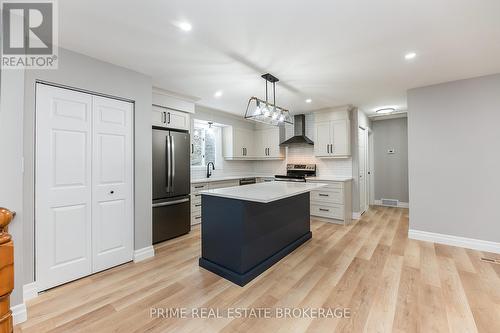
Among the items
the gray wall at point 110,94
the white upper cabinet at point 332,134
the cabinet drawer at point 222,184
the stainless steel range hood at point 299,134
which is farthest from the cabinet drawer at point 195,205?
the white upper cabinet at point 332,134

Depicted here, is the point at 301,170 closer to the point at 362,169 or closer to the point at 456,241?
the point at 362,169

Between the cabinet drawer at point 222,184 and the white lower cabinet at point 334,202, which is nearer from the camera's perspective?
the white lower cabinet at point 334,202

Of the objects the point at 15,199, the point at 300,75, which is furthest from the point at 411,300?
the point at 15,199

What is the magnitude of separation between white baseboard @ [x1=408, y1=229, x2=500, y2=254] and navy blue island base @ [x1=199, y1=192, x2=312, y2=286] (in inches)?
94.2

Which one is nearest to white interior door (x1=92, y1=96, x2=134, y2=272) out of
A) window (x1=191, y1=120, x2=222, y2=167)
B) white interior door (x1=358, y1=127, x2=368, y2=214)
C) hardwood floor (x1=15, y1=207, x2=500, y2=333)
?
hardwood floor (x1=15, y1=207, x2=500, y2=333)

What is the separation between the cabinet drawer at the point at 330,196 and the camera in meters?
4.63

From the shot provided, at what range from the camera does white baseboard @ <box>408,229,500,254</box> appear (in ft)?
10.6

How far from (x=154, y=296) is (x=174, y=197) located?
5.93 ft

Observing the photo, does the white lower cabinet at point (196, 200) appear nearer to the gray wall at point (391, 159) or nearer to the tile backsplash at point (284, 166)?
the tile backsplash at point (284, 166)

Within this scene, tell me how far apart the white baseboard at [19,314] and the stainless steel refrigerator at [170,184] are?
5.58 feet

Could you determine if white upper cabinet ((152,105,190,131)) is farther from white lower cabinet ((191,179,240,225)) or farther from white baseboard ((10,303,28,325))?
white baseboard ((10,303,28,325))

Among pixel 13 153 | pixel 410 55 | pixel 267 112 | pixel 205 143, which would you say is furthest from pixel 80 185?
pixel 410 55

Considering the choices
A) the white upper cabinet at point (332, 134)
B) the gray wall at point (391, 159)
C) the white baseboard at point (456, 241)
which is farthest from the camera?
the gray wall at point (391, 159)

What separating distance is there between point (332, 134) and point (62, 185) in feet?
16.2
